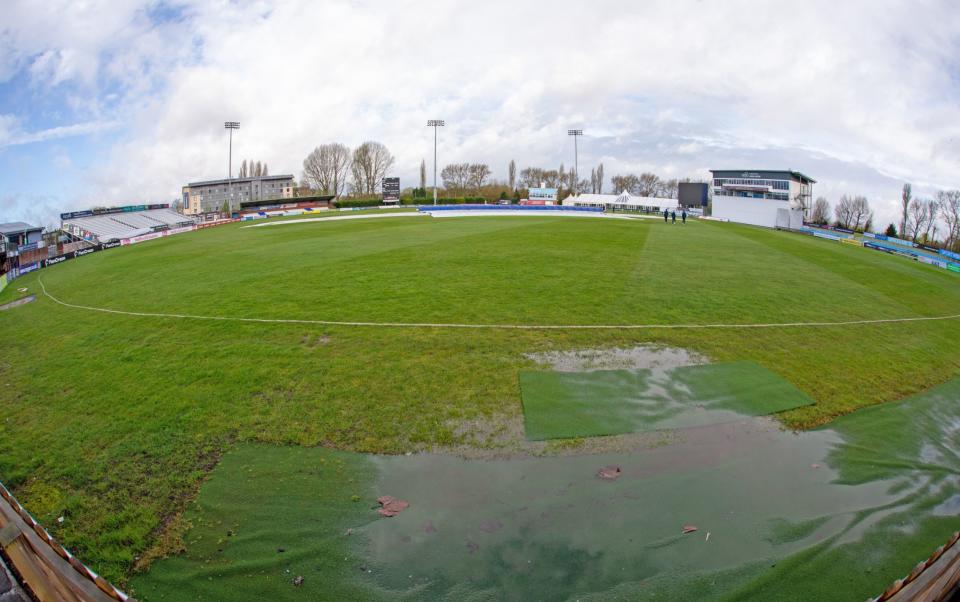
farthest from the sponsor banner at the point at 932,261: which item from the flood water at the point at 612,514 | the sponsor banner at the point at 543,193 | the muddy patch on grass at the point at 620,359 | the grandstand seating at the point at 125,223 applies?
the grandstand seating at the point at 125,223

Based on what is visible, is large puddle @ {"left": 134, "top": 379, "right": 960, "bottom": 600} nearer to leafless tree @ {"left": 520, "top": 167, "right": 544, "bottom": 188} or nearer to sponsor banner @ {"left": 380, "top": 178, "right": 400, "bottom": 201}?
sponsor banner @ {"left": 380, "top": 178, "right": 400, "bottom": 201}

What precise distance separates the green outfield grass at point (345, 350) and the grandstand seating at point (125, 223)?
2659 cm

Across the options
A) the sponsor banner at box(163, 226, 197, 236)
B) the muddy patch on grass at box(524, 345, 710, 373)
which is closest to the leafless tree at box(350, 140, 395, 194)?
the sponsor banner at box(163, 226, 197, 236)

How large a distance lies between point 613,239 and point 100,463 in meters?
30.8

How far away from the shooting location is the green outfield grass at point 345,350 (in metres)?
9.04

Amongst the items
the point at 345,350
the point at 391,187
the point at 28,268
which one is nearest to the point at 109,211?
the point at 28,268

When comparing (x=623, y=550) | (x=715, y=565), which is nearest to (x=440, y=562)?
(x=623, y=550)

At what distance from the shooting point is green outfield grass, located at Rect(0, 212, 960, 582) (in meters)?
9.04

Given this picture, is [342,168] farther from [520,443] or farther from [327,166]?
[520,443]

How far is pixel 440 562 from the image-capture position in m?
6.55

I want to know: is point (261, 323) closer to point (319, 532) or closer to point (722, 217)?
point (319, 532)

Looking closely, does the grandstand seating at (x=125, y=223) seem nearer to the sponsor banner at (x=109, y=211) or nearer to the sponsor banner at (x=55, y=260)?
the sponsor banner at (x=109, y=211)

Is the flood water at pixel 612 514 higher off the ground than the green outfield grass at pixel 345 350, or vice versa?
the green outfield grass at pixel 345 350

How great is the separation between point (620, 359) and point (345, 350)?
7.21 m
